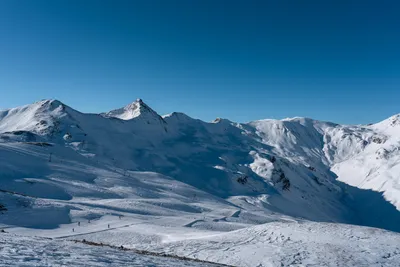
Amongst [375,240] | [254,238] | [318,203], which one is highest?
[375,240]

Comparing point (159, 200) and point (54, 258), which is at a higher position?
point (54, 258)

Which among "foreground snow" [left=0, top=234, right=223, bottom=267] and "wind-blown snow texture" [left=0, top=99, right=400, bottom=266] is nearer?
"foreground snow" [left=0, top=234, right=223, bottom=267]

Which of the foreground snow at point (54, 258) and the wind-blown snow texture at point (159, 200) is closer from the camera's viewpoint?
the foreground snow at point (54, 258)

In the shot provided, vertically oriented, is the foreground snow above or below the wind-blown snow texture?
above

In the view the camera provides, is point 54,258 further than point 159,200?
No

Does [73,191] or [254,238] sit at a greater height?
[254,238]

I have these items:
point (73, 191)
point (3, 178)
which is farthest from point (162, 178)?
point (3, 178)

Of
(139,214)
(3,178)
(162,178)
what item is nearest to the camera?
(139,214)

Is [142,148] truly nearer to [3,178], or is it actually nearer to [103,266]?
[3,178]

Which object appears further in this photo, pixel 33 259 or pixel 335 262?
pixel 335 262

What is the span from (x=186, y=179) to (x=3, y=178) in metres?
91.4

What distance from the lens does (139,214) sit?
58938mm

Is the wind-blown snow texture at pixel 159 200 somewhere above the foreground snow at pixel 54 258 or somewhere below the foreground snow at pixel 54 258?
below

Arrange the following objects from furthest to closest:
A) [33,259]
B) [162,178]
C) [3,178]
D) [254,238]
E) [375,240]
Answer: [162,178] < [3,178] < [254,238] < [375,240] < [33,259]
